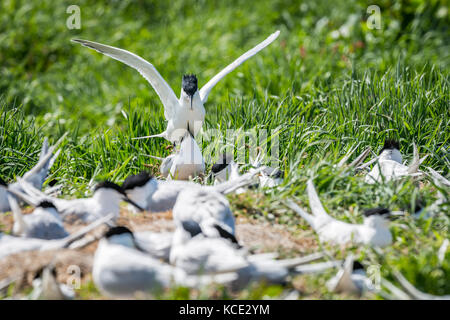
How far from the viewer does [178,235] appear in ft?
8.56

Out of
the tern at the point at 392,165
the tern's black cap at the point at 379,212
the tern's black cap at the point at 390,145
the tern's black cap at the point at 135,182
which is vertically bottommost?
the tern's black cap at the point at 379,212

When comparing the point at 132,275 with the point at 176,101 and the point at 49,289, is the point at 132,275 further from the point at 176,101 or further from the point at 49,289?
the point at 176,101

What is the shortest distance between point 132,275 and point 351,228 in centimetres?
107

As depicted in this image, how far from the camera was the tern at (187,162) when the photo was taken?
12.1 ft

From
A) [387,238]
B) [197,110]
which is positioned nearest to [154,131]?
[197,110]

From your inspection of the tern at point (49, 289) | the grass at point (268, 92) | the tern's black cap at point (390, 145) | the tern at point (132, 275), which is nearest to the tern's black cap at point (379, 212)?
the grass at point (268, 92)

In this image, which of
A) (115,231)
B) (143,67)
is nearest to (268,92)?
(143,67)

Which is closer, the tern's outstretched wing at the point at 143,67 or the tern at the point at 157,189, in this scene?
the tern at the point at 157,189

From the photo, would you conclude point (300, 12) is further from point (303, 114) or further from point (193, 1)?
point (303, 114)

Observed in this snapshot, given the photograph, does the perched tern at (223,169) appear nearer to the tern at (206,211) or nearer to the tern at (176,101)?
the tern at (176,101)

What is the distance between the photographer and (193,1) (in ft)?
30.8

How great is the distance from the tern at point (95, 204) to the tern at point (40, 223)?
13 cm

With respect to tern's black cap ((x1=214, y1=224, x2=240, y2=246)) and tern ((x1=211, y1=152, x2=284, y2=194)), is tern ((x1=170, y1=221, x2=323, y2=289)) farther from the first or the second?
tern ((x1=211, y1=152, x2=284, y2=194))
